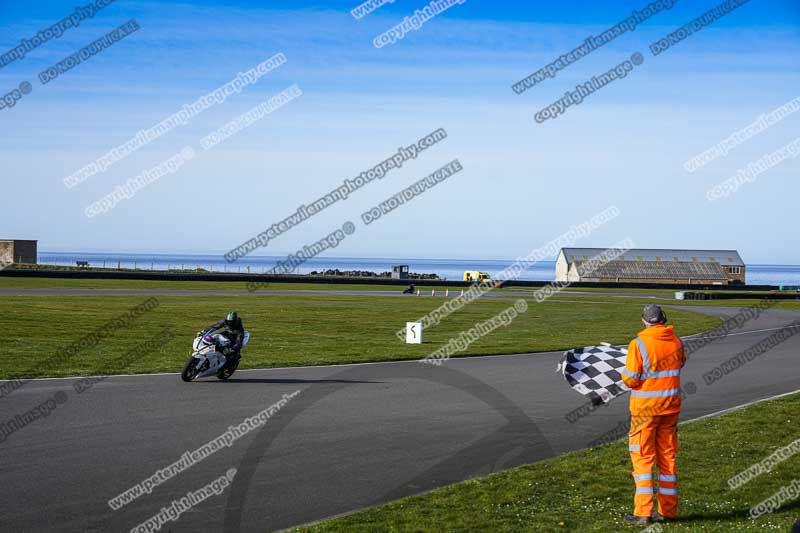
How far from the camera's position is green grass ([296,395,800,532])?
727 centimetres

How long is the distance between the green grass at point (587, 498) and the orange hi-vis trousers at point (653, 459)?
0.21 metres

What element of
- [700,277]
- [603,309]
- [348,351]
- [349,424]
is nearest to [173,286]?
[603,309]

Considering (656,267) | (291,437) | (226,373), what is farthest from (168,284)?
(656,267)

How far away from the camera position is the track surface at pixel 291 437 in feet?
25.2

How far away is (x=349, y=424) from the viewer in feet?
38.6

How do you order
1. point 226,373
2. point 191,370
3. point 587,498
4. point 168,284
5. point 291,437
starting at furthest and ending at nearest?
point 168,284 < point 226,373 < point 191,370 < point 291,437 < point 587,498

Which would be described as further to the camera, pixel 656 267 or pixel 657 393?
pixel 656 267

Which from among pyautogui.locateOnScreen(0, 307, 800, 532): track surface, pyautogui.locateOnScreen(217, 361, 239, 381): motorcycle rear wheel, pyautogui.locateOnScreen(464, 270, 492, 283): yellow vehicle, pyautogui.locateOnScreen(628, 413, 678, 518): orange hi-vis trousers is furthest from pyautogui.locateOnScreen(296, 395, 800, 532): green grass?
pyautogui.locateOnScreen(464, 270, 492, 283): yellow vehicle

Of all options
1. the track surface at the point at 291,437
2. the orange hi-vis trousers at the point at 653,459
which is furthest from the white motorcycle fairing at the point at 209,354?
the orange hi-vis trousers at the point at 653,459

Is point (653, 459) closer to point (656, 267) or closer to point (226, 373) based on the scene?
point (226, 373)

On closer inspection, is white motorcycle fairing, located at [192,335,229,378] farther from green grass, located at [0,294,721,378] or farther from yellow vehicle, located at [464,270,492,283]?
yellow vehicle, located at [464,270,492,283]

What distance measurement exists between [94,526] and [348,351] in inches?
589

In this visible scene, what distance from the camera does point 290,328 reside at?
2895 cm

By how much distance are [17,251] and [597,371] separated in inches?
3985
